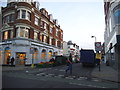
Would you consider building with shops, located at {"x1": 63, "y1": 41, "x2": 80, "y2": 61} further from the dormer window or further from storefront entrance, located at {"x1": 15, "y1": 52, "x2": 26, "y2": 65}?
the dormer window

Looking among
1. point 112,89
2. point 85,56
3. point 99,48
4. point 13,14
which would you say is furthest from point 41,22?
point 112,89

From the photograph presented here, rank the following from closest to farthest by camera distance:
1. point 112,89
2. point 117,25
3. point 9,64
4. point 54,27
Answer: point 112,89, point 117,25, point 9,64, point 54,27

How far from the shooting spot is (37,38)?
3011 cm

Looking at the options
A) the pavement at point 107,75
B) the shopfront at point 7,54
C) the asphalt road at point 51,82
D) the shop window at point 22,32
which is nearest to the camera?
the asphalt road at point 51,82

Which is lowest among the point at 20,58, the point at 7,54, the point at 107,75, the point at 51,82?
the point at 107,75

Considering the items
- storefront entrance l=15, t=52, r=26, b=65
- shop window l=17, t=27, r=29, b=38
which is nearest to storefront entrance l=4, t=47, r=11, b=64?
storefront entrance l=15, t=52, r=26, b=65

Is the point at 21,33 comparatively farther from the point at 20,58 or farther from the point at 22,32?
the point at 20,58

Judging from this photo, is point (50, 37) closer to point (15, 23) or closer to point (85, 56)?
point (15, 23)

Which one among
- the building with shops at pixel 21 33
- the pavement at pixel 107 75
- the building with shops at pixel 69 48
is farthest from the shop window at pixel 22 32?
the building with shops at pixel 69 48

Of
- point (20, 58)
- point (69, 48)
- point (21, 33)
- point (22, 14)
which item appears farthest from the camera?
point (69, 48)

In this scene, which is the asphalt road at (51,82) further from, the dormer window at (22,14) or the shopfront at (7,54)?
the dormer window at (22,14)

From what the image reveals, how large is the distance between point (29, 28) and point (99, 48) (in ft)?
52.5

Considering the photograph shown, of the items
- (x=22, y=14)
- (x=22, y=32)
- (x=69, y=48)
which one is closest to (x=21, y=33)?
(x=22, y=32)

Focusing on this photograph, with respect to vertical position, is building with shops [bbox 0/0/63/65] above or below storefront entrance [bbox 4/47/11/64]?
above
